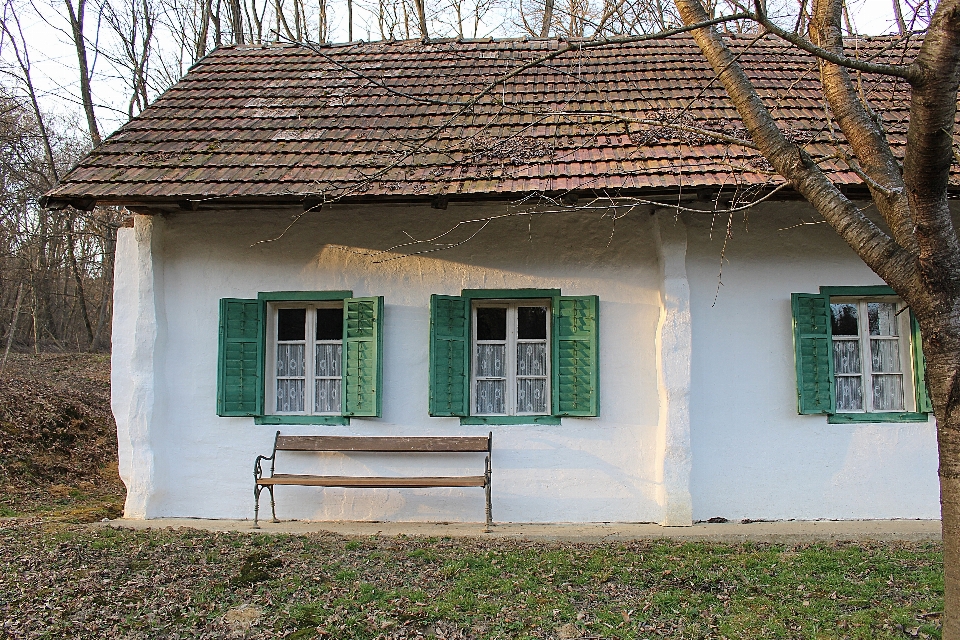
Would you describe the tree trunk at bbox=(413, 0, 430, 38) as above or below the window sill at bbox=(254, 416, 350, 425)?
above

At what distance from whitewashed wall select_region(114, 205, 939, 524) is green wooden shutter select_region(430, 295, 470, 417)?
17cm

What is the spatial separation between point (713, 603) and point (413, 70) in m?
6.78

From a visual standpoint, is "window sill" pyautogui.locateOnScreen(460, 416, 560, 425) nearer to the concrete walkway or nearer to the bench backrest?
the bench backrest

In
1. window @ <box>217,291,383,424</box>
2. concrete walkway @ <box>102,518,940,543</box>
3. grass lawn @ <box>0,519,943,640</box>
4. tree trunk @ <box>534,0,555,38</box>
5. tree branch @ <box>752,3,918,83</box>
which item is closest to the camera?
tree branch @ <box>752,3,918,83</box>

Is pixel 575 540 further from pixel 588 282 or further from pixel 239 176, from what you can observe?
pixel 239 176

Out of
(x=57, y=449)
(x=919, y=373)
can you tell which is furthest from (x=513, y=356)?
(x=57, y=449)

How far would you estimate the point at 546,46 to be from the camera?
9977 millimetres

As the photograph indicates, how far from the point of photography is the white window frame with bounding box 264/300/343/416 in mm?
7559

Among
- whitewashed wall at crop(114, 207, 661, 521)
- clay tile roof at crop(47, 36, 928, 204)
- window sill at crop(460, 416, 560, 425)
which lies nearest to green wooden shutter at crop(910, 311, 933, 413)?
clay tile roof at crop(47, 36, 928, 204)

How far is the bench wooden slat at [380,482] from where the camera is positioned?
6855mm

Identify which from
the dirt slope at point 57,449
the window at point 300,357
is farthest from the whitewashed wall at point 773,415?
the dirt slope at point 57,449

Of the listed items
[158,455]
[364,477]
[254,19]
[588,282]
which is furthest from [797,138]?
[254,19]

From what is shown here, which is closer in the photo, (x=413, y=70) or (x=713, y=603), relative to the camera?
(x=713, y=603)

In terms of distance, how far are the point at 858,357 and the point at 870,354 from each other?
11 cm
